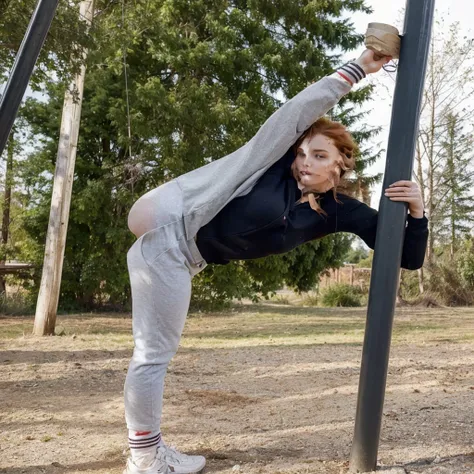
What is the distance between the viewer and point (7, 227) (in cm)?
1673

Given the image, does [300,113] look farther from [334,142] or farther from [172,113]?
[172,113]

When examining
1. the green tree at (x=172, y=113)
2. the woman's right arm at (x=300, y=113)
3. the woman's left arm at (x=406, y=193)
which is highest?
the green tree at (x=172, y=113)

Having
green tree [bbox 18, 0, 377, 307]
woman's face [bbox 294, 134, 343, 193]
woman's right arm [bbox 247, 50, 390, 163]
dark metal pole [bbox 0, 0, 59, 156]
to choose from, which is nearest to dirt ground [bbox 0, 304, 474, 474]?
woman's face [bbox 294, 134, 343, 193]

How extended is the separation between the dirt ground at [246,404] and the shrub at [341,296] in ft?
33.5

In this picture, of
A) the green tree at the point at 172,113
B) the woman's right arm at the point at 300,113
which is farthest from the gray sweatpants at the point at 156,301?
the green tree at the point at 172,113

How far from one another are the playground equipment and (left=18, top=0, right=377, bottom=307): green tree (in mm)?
10756

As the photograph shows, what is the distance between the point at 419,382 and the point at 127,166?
1022 centimetres

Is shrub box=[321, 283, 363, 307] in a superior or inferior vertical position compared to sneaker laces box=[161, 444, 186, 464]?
superior

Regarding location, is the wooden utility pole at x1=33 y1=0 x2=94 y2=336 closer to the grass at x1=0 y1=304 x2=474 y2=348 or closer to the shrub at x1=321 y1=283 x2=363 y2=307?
the grass at x1=0 y1=304 x2=474 y2=348

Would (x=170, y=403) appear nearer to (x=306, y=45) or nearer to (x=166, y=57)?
(x=166, y=57)

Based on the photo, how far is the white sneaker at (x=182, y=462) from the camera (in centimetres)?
264

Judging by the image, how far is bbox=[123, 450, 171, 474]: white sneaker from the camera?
248 centimetres

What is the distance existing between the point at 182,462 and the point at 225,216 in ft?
3.60

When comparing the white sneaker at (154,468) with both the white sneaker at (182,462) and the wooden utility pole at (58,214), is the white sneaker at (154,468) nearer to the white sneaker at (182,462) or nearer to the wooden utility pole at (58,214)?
the white sneaker at (182,462)
